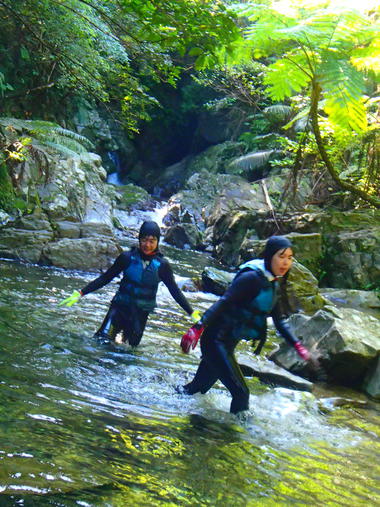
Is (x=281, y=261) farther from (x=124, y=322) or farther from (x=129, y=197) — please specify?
(x=129, y=197)

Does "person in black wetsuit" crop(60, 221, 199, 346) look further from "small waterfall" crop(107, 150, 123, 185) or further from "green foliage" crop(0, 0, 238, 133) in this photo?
"small waterfall" crop(107, 150, 123, 185)

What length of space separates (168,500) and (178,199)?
74.9 feet

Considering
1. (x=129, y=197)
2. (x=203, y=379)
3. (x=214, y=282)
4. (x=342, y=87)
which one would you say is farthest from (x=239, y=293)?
(x=129, y=197)

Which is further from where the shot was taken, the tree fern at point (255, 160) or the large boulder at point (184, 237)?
the tree fern at point (255, 160)

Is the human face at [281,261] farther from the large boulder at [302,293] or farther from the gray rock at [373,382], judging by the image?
the large boulder at [302,293]

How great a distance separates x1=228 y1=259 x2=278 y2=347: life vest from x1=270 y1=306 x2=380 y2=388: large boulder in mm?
2122

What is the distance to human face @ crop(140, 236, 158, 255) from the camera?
5.65 meters

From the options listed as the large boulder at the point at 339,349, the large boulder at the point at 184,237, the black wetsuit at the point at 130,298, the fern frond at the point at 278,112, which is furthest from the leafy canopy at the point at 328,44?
the fern frond at the point at 278,112

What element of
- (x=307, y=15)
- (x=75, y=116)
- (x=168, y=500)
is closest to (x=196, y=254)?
(x=75, y=116)

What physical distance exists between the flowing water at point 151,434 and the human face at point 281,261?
1401mm

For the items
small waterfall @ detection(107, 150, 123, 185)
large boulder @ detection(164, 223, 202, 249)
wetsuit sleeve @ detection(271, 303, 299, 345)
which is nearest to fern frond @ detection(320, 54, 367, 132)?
wetsuit sleeve @ detection(271, 303, 299, 345)

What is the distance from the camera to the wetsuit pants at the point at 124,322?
20.0ft

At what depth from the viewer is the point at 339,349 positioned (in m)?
6.12

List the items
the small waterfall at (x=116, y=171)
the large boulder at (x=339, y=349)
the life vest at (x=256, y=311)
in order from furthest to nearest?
1. the small waterfall at (x=116, y=171)
2. the large boulder at (x=339, y=349)
3. the life vest at (x=256, y=311)
